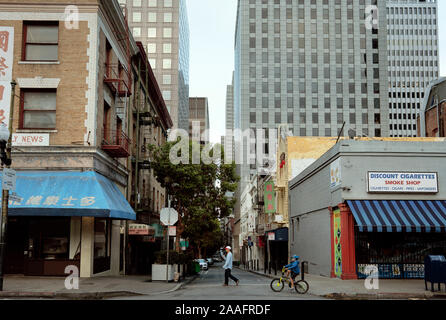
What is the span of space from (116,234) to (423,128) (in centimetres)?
2826

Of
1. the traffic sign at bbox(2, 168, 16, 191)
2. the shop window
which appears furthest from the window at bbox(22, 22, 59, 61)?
the traffic sign at bbox(2, 168, 16, 191)

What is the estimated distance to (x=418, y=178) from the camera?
22.3 m

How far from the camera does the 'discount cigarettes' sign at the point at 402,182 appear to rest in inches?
871

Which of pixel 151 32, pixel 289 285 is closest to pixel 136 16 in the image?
pixel 151 32

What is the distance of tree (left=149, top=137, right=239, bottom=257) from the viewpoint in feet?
97.7

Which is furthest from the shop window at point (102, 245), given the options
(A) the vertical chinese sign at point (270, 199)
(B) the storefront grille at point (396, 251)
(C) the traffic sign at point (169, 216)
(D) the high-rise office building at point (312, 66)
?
(D) the high-rise office building at point (312, 66)

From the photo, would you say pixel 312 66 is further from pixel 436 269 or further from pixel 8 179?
pixel 8 179

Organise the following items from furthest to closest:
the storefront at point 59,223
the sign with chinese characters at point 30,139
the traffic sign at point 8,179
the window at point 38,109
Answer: the window at point 38,109 → the sign with chinese characters at point 30,139 → the storefront at point 59,223 → the traffic sign at point 8,179

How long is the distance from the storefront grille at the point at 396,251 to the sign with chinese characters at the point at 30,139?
14.7 meters

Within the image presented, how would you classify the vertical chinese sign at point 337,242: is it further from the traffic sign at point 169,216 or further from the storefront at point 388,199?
the traffic sign at point 169,216

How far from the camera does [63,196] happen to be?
19500mm

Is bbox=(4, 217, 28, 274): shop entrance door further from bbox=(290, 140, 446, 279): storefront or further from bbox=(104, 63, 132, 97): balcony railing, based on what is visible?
bbox=(290, 140, 446, 279): storefront

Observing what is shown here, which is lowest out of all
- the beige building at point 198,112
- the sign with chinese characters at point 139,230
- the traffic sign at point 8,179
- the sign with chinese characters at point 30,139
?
the sign with chinese characters at point 139,230
